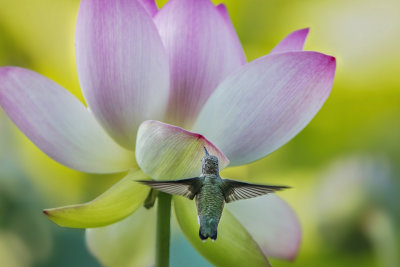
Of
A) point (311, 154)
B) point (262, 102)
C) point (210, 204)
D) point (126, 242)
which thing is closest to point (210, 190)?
point (210, 204)

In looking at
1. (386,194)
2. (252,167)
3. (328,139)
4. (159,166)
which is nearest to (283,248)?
(159,166)

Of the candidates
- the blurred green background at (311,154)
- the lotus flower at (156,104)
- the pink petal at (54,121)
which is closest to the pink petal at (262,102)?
the lotus flower at (156,104)

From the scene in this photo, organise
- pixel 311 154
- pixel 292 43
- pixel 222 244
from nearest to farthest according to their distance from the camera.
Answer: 1. pixel 222 244
2. pixel 292 43
3. pixel 311 154

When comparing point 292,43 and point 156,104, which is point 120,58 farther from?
point 292,43

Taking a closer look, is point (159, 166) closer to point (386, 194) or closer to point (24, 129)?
point (24, 129)

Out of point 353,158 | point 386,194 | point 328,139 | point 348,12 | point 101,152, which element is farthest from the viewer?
point 348,12

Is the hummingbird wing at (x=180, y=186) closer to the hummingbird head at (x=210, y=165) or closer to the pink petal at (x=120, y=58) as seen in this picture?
the hummingbird head at (x=210, y=165)

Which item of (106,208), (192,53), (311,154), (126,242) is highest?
(192,53)
